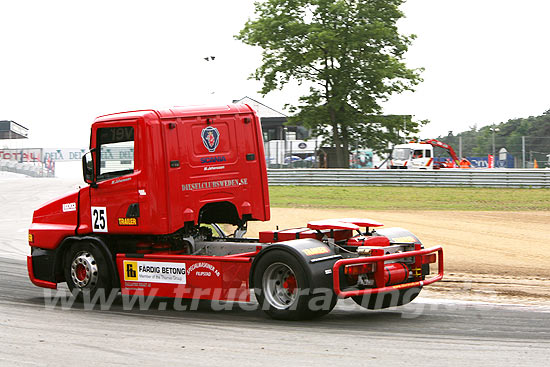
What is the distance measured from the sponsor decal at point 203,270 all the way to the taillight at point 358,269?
1559mm

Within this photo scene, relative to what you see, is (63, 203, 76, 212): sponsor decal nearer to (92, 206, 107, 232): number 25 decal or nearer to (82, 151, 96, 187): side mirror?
(92, 206, 107, 232): number 25 decal

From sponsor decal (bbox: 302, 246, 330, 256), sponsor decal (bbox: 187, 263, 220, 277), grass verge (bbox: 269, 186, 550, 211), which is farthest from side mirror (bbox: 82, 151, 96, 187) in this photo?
grass verge (bbox: 269, 186, 550, 211)

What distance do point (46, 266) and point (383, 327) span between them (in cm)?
479

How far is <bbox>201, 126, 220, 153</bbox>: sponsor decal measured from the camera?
30.6ft

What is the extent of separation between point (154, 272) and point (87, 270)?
1040 millimetres

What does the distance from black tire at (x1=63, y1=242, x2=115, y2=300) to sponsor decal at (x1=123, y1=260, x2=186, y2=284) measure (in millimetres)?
288

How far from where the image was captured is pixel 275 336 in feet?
23.9

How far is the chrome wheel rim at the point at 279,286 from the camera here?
26.3ft

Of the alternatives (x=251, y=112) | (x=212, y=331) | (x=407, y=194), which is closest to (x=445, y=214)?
(x=407, y=194)

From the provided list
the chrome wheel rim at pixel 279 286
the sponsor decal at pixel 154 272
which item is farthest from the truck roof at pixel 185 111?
the chrome wheel rim at pixel 279 286

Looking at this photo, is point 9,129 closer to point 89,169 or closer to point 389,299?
point 89,169

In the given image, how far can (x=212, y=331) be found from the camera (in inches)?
301

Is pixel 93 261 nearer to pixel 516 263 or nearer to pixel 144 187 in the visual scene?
pixel 144 187

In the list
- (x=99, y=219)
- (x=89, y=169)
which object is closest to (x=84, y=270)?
(x=99, y=219)
